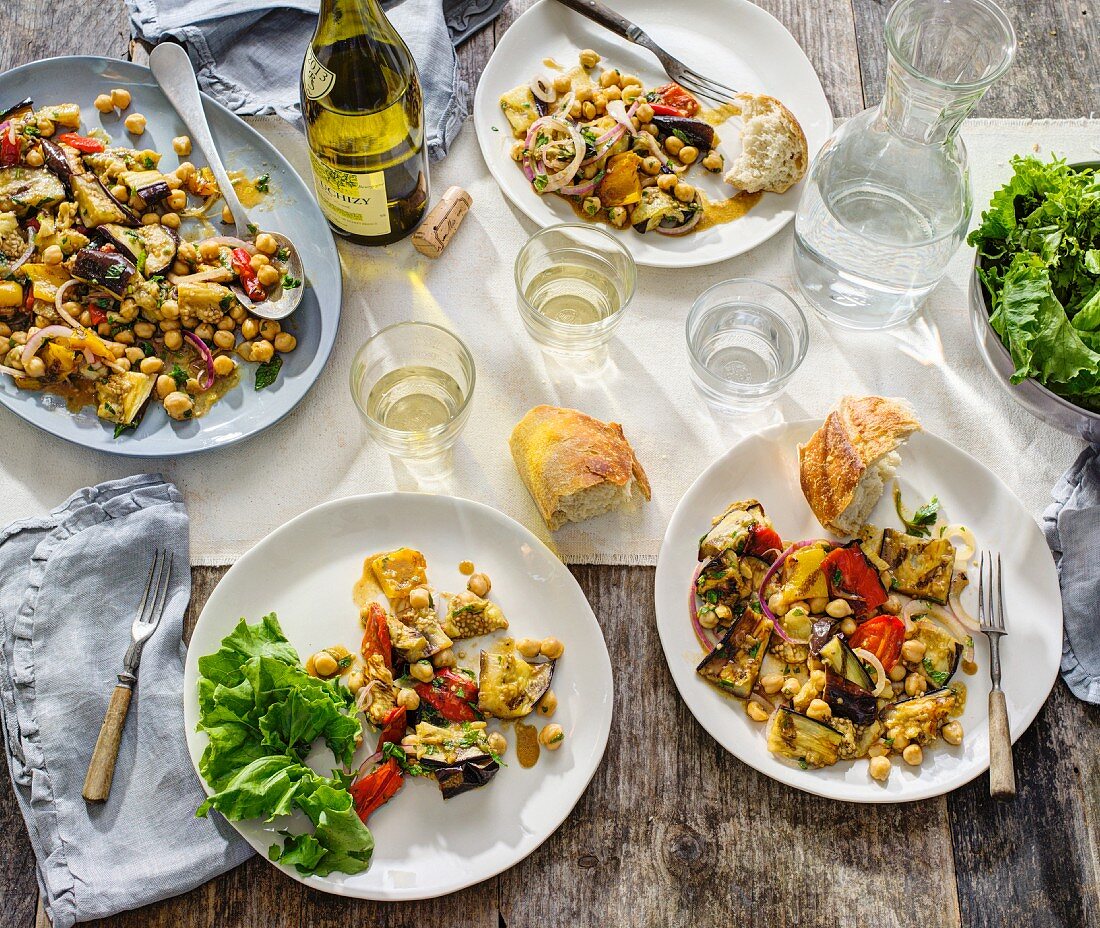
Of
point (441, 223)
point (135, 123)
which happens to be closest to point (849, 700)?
point (441, 223)

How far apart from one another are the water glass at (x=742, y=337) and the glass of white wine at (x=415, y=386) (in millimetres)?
685

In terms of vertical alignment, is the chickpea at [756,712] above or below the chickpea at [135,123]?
below

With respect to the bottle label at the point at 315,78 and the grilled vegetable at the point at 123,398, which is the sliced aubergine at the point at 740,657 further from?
the bottle label at the point at 315,78

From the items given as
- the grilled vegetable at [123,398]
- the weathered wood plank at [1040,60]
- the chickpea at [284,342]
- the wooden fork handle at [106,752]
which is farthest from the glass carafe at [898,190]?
the wooden fork handle at [106,752]

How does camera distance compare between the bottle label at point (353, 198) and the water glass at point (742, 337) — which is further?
the water glass at point (742, 337)

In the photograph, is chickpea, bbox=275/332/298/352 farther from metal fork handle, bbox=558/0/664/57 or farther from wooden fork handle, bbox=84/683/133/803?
metal fork handle, bbox=558/0/664/57

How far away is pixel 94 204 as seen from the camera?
9.61 feet

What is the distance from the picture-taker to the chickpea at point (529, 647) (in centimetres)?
270

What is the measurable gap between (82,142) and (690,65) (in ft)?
6.35

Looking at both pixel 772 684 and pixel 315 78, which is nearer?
pixel 772 684

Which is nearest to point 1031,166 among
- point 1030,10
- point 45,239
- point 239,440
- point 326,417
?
point 1030,10

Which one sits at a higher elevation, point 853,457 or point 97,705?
point 853,457

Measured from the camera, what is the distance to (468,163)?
3285 millimetres

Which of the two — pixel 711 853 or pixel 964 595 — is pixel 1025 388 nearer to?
pixel 964 595
